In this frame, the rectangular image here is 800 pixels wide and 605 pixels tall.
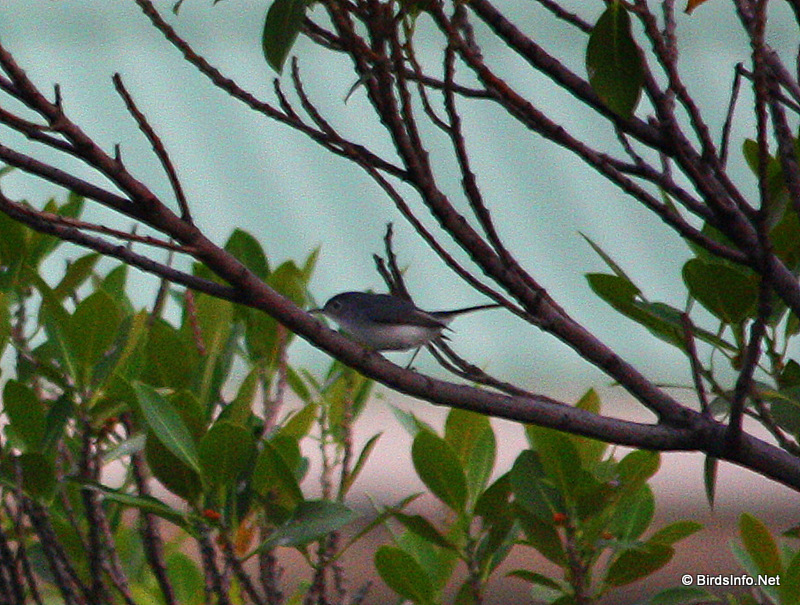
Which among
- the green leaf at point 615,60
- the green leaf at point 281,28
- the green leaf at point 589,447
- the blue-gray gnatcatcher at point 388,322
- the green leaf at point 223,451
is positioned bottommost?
the green leaf at point 223,451

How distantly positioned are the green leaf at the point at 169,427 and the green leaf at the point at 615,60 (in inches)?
42.5

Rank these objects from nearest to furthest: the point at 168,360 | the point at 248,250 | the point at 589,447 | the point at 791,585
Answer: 1. the point at 791,585
2. the point at 589,447
3. the point at 168,360
4. the point at 248,250

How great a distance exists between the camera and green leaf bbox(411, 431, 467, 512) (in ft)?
7.65

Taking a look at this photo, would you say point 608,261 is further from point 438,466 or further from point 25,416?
point 25,416

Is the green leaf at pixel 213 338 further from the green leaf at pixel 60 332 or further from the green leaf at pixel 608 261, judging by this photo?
the green leaf at pixel 608 261

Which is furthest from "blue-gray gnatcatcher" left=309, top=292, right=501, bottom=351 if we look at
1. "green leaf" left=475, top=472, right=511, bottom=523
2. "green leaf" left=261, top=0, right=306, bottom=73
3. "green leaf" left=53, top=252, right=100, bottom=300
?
"green leaf" left=261, top=0, right=306, bottom=73

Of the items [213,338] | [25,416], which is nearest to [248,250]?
[213,338]

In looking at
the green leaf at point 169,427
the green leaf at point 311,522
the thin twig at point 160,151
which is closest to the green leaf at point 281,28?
the thin twig at point 160,151

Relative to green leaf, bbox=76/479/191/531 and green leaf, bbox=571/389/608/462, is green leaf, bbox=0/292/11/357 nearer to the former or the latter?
green leaf, bbox=76/479/191/531

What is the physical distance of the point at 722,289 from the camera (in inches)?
75.6

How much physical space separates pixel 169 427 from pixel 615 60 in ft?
3.80

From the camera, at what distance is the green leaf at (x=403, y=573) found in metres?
2.41

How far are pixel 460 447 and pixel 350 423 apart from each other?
0.34 m

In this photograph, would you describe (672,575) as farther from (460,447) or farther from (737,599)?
(460,447)
